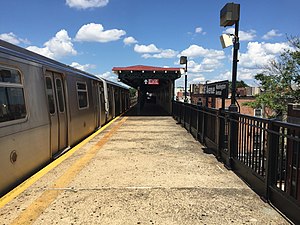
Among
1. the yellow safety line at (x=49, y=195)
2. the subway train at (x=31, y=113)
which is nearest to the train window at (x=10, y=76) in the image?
the subway train at (x=31, y=113)

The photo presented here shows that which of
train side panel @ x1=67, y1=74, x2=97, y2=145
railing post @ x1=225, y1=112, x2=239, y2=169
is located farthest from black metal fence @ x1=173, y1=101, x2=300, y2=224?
train side panel @ x1=67, y1=74, x2=97, y2=145

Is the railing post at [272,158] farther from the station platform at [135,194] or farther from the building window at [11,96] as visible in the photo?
the building window at [11,96]

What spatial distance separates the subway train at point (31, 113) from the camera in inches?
163

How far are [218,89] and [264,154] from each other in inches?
150

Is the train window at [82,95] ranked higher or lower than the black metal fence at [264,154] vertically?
higher

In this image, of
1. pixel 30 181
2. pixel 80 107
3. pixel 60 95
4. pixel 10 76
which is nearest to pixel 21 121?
pixel 10 76

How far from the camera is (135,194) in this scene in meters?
4.12

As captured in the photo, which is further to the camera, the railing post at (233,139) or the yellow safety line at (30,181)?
the railing post at (233,139)

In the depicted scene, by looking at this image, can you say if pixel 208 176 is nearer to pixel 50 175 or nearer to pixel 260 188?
pixel 260 188

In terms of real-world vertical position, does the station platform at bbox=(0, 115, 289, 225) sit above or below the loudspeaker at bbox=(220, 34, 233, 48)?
below

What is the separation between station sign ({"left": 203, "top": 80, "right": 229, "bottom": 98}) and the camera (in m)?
7.25

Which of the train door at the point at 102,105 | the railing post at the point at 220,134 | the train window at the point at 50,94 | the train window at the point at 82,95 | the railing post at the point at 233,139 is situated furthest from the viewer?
the train door at the point at 102,105

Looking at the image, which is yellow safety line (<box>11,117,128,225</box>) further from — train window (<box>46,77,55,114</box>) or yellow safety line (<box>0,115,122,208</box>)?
train window (<box>46,77,55,114</box>)

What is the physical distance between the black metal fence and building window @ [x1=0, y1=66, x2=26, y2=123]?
148 inches
